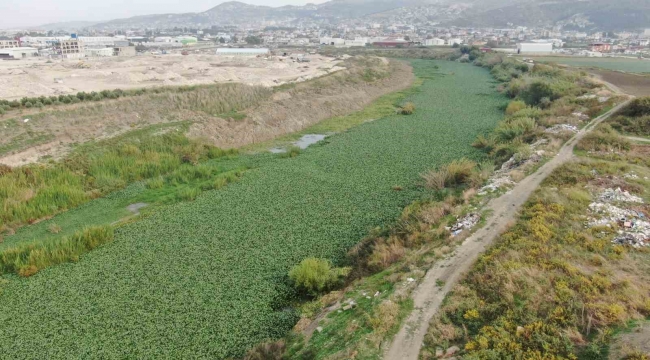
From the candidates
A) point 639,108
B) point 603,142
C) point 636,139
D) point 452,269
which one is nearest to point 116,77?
point 452,269

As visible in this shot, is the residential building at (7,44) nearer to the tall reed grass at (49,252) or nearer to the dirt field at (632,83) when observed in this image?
the tall reed grass at (49,252)

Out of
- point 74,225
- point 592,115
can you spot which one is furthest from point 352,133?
point 74,225

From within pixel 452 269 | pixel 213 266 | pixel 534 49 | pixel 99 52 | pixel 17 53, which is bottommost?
pixel 213 266

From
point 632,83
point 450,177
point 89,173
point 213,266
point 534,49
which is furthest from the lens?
point 534,49

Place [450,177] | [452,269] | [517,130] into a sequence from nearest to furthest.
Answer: [452,269]
[450,177]
[517,130]

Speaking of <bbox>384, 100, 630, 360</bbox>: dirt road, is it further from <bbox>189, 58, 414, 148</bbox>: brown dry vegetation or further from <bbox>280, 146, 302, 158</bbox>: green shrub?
<bbox>189, 58, 414, 148</bbox>: brown dry vegetation

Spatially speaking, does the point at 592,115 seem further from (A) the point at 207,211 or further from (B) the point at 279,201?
(A) the point at 207,211

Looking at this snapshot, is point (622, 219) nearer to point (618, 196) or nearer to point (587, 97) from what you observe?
point (618, 196)
